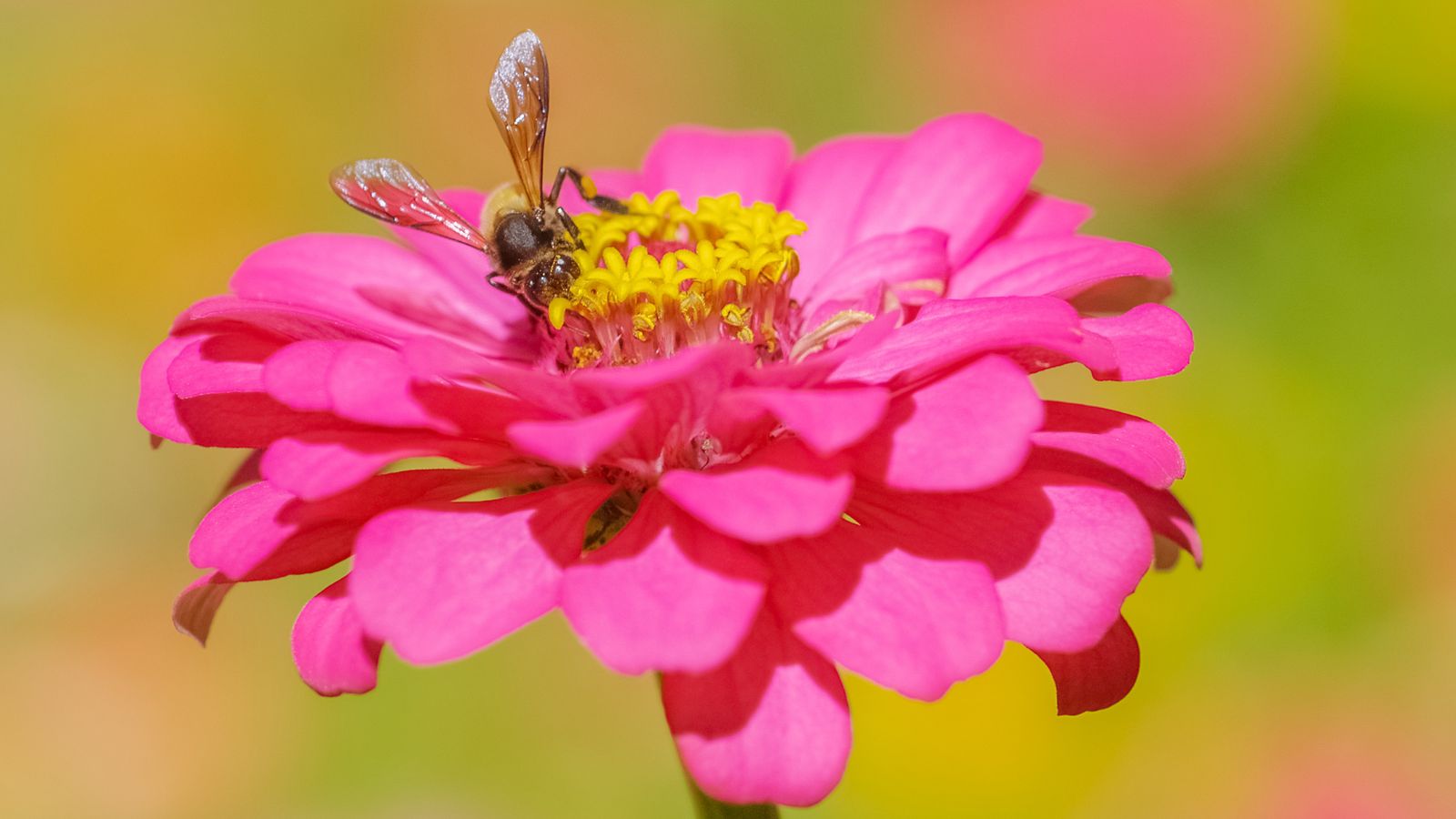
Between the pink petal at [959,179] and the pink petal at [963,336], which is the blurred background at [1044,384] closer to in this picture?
the pink petal at [959,179]

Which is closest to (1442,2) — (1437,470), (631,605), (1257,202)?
(1257,202)

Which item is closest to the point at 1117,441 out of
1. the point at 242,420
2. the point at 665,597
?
the point at 665,597

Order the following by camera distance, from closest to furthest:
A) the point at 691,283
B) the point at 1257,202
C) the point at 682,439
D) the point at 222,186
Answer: the point at 682,439, the point at 691,283, the point at 1257,202, the point at 222,186

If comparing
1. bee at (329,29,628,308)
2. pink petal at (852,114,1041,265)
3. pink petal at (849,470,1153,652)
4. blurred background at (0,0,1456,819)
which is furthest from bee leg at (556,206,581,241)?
blurred background at (0,0,1456,819)

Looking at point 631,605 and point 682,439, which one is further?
point 682,439

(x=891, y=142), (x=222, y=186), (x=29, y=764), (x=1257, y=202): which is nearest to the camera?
(x=891, y=142)

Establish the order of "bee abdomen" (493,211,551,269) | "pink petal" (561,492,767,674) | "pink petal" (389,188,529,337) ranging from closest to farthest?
"pink petal" (561,492,767,674) → "bee abdomen" (493,211,551,269) → "pink petal" (389,188,529,337)

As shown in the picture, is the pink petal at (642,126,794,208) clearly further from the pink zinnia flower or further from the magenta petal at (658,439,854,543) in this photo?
the magenta petal at (658,439,854,543)

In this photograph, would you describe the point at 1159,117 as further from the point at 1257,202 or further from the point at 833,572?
the point at 833,572
